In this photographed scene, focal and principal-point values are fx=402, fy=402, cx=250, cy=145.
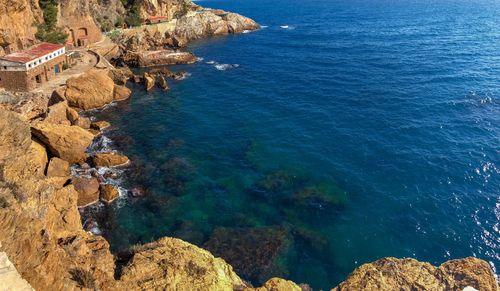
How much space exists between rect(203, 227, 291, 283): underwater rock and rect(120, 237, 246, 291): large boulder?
1153 cm

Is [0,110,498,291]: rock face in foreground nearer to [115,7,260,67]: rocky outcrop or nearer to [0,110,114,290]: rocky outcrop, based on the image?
[0,110,114,290]: rocky outcrop

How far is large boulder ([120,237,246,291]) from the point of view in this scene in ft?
74.1

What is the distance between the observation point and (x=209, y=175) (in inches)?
2074

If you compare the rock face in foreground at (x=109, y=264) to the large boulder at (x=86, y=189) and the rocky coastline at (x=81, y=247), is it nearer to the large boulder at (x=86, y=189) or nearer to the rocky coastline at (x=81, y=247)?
the rocky coastline at (x=81, y=247)

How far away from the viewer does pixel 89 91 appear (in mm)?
72625

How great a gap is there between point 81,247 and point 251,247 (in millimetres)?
18435

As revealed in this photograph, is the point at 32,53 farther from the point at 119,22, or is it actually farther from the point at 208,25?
the point at 208,25

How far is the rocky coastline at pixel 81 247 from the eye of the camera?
1712 centimetres

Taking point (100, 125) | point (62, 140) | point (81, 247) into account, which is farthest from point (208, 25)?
point (81, 247)

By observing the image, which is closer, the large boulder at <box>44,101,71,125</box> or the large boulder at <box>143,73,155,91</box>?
the large boulder at <box>44,101,71,125</box>

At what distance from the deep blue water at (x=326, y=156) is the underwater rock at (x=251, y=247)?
26 cm

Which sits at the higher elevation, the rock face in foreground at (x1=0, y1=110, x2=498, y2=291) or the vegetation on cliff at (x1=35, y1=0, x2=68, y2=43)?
the vegetation on cliff at (x1=35, y1=0, x2=68, y2=43)

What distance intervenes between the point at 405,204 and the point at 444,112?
95.2 ft

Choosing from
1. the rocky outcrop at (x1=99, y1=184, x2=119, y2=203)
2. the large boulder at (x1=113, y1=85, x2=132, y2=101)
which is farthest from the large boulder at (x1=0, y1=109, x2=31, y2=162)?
the large boulder at (x1=113, y1=85, x2=132, y2=101)
